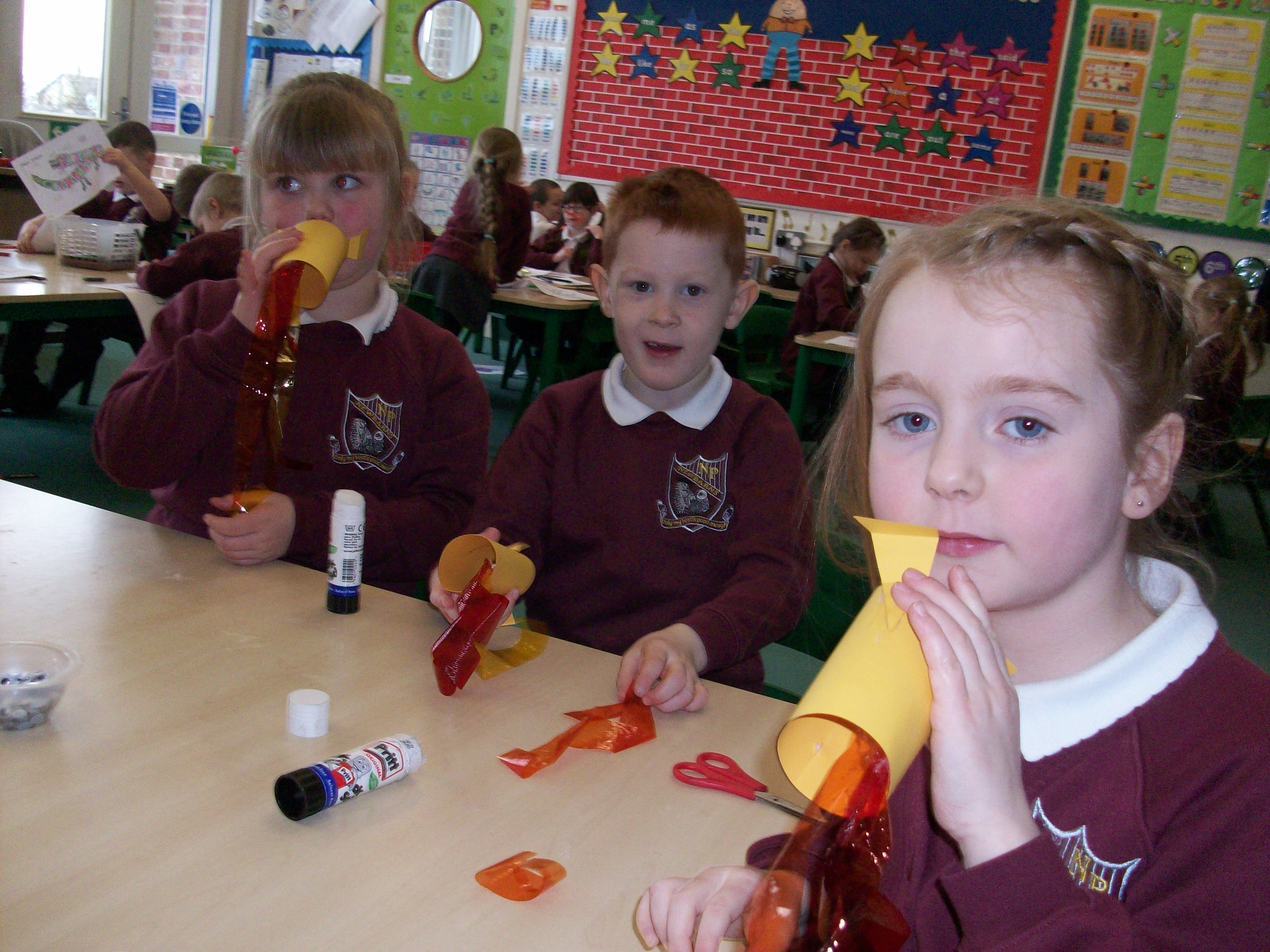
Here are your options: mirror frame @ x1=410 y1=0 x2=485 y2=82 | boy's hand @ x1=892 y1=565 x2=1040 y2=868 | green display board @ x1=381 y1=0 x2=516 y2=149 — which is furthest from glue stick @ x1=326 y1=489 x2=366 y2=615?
mirror frame @ x1=410 y1=0 x2=485 y2=82

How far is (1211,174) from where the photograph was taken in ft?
18.8

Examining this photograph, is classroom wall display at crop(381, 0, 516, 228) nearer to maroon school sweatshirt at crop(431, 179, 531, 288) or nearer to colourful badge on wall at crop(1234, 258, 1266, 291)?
maroon school sweatshirt at crop(431, 179, 531, 288)

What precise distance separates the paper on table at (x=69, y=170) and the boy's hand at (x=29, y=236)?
56cm

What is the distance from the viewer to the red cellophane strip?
3.17ft

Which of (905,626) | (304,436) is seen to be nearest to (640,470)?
(304,436)

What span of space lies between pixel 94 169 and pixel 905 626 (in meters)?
3.29

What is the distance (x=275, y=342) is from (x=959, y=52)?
5772 millimetres

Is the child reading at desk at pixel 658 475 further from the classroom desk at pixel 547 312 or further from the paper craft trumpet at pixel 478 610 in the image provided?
the classroom desk at pixel 547 312

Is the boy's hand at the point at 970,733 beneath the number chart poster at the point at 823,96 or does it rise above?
beneath

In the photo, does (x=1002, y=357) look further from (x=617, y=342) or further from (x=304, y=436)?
(x=304, y=436)

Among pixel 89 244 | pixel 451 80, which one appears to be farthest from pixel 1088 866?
pixel 451 80

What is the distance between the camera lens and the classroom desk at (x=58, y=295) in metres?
2.88

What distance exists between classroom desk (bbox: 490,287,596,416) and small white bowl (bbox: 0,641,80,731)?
3.66m

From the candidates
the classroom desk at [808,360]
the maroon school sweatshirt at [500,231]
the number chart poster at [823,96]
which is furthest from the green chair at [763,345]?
the number chart poster at [823,96]
